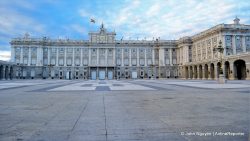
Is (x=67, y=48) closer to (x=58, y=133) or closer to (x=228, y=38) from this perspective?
(x=228, y=38)

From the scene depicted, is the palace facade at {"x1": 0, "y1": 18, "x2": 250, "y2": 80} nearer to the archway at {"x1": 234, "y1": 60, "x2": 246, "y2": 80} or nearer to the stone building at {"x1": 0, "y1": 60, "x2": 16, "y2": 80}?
the stone building at {"x1": 0, "y1": 60, "x2": 16, "y2": 80}

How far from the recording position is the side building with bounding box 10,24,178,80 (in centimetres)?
7650

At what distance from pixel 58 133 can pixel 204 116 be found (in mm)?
3738

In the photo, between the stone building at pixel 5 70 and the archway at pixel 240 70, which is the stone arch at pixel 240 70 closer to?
the archway at pixel 240 70

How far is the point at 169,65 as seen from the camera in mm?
82562

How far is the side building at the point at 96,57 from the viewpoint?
76.5 metres

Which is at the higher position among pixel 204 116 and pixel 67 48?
pixel 67 48

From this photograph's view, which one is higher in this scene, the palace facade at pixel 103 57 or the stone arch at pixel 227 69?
the palace facade at pixel 103 57

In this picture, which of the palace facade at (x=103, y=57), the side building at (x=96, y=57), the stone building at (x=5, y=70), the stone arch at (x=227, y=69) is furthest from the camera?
the side building at (x=96, y=57)

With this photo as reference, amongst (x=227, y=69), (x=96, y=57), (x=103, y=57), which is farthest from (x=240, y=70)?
(x=96, y=57)

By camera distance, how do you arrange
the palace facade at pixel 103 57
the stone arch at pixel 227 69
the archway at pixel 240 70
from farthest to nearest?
1. the palace facade at pixel 103 57
2. the stone arch at pixel 227 69
3. the archway at pixel 240 70

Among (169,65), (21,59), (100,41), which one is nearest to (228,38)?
(169,65)

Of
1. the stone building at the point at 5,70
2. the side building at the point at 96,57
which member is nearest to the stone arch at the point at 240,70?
the side building at the point at 96,57

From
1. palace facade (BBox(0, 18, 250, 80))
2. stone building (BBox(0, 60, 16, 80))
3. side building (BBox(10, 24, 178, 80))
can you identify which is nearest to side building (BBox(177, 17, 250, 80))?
palace facade (BBox(0, 18, 250, 80))
